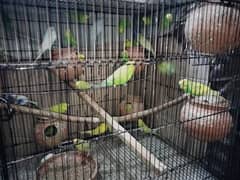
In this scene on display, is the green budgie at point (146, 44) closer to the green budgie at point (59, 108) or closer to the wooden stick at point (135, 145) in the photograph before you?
the wooden stick at point (135, 145)

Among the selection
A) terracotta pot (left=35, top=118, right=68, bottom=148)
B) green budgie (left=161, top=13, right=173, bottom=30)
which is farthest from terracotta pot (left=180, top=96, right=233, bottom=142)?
terracotta pot (left=35, top=118, right=68, bottom=148)

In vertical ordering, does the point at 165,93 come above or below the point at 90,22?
below

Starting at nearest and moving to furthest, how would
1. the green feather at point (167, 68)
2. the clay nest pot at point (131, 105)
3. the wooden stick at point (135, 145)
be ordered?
the wooden stick at point (135, 145) → the green feather at point (167, 68) → the clay nest pot at point (131, 105)

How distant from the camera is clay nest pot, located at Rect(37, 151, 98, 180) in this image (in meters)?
1.21

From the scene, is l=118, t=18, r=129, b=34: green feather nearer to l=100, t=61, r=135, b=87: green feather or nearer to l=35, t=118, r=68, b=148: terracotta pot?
l=100, t=61, r=135, b=87: green feather

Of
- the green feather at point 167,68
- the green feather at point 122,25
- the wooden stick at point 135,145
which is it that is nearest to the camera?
the wooden stick at point 135,145

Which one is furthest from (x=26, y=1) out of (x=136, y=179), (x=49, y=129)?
(x=136, y=179)

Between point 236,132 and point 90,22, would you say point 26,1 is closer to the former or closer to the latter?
point 90,22

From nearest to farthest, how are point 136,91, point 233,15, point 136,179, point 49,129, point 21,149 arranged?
point 233,15 < point 136,179 < point 49,129 < point 21,149 < point 136,91

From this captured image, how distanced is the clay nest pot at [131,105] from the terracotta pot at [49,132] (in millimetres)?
572

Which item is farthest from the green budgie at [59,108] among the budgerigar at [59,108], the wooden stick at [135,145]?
the wooden stick at [135,145]

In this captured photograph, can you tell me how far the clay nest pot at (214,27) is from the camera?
957mm

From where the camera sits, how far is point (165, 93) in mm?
1689

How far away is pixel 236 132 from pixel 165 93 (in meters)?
0.62
